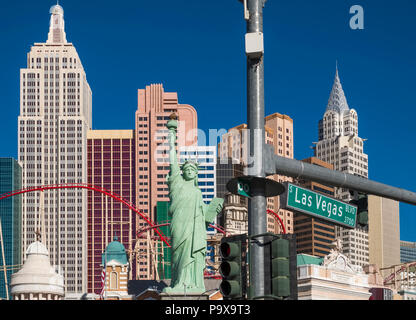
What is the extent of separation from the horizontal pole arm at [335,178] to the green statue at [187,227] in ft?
89.9

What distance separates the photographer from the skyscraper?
17162cm

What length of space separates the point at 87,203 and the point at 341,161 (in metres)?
57.1

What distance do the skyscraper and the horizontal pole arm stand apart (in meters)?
152

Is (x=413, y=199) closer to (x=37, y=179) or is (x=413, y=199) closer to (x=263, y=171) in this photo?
(x=263, y=171)

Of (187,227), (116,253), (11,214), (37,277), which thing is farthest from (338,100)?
(187,227)

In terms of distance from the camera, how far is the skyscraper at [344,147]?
17162cm

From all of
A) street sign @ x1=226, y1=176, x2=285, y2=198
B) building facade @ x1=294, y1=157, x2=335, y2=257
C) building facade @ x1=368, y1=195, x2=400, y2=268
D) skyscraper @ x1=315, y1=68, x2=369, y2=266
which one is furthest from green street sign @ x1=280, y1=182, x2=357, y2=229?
building facade @ x1=368, y1=195, x2=400, y2=268

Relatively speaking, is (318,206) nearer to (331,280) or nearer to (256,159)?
(256,159)

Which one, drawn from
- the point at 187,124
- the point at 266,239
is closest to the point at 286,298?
the point at 266,239

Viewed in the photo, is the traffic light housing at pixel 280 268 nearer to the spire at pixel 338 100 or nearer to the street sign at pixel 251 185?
the street sign at pixel 251 185

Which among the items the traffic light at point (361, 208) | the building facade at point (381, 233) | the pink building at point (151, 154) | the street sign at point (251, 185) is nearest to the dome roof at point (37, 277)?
the traffic light at point (361, 208)

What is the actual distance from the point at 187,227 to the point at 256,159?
98.8 feet

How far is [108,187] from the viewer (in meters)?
158

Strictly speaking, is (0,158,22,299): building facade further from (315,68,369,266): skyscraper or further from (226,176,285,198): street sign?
(226,176,285,198): street sign
